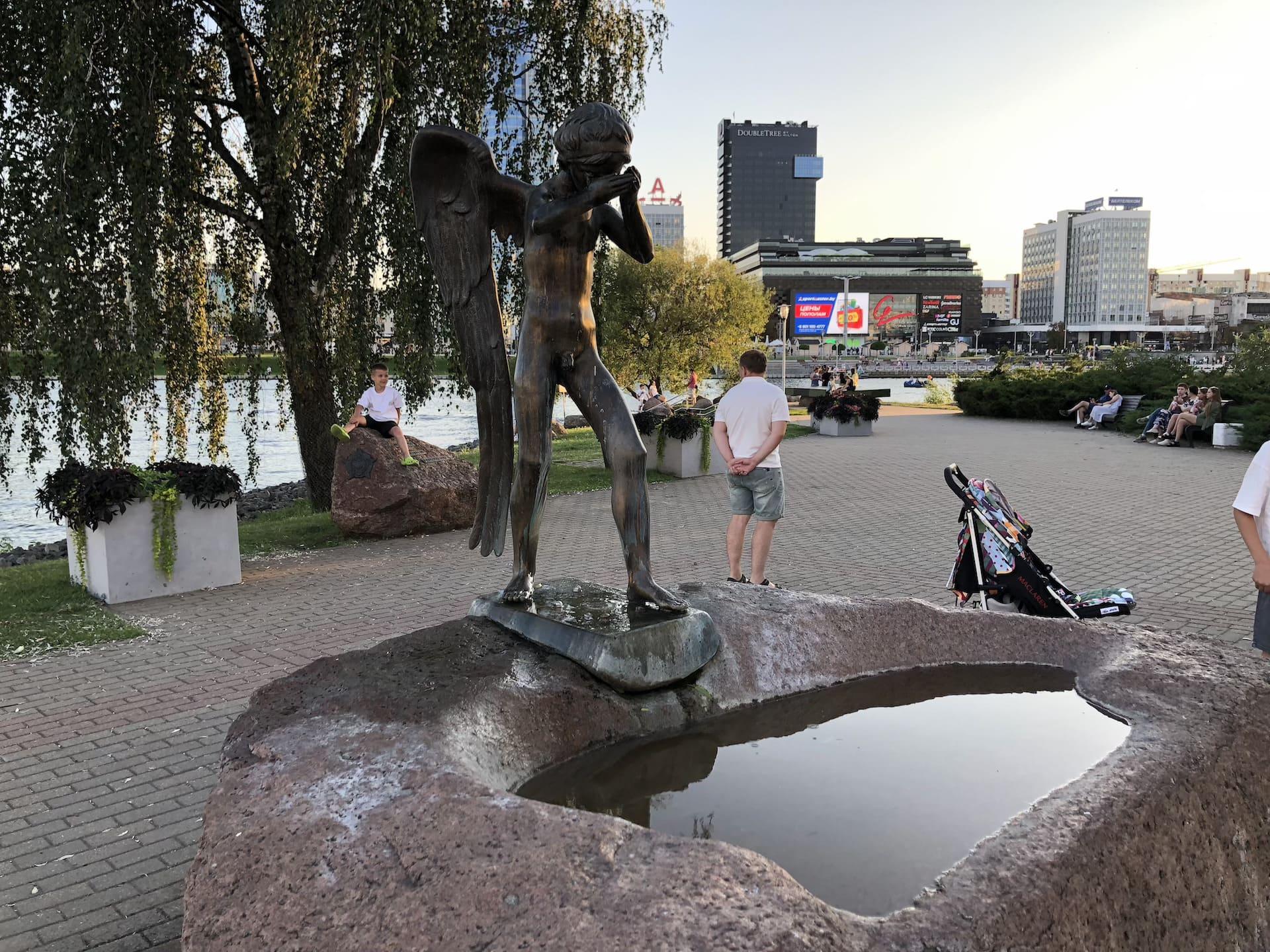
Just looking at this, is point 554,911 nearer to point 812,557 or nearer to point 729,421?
point 729,421

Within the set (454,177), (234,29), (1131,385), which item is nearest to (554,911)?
(454,177)

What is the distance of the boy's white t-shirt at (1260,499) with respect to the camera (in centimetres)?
399

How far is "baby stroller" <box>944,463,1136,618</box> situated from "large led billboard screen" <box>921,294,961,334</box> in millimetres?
135276

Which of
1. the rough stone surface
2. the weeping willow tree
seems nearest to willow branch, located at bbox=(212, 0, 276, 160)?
the weeping willow tree

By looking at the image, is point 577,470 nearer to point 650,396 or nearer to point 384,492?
point 384,492

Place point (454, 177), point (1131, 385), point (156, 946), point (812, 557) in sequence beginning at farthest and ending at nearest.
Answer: point (1131, 385)
point (812, 557)
point (454, 177)
point (156, 946)

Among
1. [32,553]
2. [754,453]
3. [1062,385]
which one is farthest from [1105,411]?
[32,553]

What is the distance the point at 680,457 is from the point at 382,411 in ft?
20.5

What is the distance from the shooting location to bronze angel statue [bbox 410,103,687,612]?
13.6 feet

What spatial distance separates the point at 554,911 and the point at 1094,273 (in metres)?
193

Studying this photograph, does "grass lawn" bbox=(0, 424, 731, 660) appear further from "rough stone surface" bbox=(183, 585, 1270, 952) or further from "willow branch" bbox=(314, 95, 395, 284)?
"rough stone surface" bbox=(183, 585, 1270, 952)

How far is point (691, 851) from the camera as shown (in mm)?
2232

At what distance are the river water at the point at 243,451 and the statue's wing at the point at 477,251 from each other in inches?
177

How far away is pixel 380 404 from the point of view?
10.7 metres
